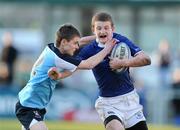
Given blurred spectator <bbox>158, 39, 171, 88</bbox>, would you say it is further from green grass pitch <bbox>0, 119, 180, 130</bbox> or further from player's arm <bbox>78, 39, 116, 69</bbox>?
player's arm <bbox>78, 39, 116, 69</bbox>

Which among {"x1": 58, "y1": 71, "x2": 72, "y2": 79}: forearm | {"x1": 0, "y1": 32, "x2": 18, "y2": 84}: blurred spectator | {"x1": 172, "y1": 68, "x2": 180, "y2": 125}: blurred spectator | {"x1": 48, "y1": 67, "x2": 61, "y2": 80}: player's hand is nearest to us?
{"x1": 48, "y1": 67, "x2": 61, "y2": 80}: player's hand

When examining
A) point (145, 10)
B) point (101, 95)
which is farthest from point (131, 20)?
point (101, 95)

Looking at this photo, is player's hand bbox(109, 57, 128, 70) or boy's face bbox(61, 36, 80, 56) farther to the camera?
player's hand bbox(109, 57, 128, 70)

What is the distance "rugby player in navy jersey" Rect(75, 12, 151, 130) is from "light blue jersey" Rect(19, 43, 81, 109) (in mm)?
555

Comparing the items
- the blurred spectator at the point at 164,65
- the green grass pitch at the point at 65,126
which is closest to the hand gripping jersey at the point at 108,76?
the green grass pitch at the point at 65,126

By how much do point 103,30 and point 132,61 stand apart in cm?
61

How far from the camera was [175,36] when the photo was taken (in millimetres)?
29078

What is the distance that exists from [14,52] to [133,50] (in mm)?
13635

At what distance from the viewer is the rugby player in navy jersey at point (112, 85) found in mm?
12133

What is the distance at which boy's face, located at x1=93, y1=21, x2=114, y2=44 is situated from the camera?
1209 centimetres

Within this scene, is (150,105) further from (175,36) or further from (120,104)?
(120,104)

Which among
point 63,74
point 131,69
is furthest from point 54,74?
point 131,69

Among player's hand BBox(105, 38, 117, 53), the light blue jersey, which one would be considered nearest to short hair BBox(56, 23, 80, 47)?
the light blue jersey

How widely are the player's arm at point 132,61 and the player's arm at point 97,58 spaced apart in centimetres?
16
